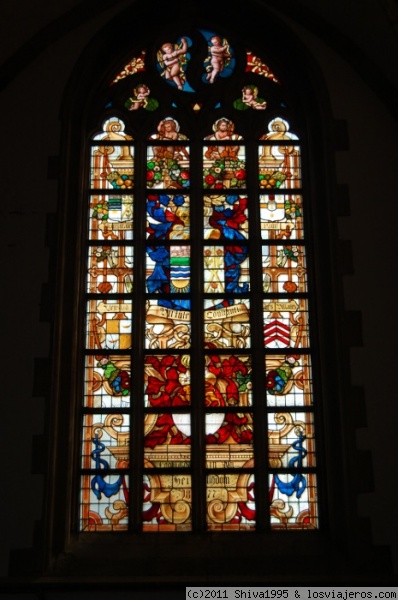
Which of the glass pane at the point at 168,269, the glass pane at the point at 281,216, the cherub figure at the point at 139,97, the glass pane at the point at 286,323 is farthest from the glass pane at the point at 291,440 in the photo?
the cherub figure at the point at 139,97

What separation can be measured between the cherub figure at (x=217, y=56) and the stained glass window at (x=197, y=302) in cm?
2

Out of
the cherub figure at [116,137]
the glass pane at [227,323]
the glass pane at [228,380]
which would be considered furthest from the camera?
the cherub figure at [116,137]

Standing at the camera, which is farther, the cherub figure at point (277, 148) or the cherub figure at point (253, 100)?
the cherub figure at point (253, 100)

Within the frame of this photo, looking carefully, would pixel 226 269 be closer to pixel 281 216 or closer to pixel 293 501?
pixel 281 216

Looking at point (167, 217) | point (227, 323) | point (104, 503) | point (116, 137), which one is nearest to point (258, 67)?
point (116, 137)

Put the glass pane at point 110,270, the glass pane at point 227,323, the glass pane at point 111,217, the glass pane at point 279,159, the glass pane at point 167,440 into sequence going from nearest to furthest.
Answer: the glass pane at point 167,440, the glass pane at point 227,323, the glass pane at point 110,270, the glass pane at point 111,217, the glass pane at point 279,159

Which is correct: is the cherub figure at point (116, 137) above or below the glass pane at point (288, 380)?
above

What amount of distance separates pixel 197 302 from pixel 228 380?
55 centimetres

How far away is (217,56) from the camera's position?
689 centimetres

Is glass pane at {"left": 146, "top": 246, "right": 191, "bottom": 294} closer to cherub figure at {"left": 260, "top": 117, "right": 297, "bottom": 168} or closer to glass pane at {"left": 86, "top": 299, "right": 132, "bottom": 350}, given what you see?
glass pane at {"left": 86, "top": 299, "right": 132, "bottom": 350}

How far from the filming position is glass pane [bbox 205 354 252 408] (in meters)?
5.90

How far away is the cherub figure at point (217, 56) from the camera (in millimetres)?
6852

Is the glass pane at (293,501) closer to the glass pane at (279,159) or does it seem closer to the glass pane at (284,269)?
the glass pane at (284,269)

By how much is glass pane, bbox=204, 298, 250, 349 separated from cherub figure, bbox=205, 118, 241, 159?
1103 mm
